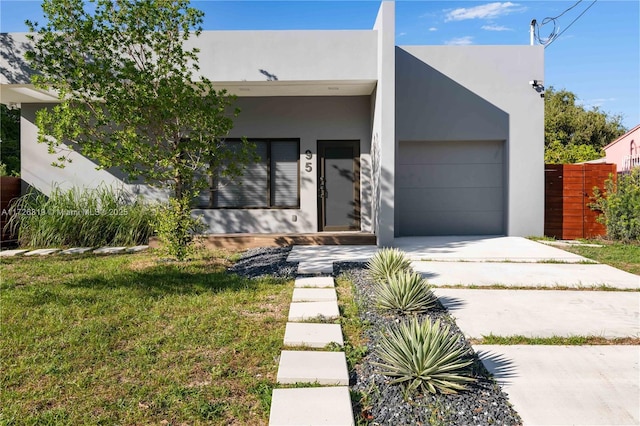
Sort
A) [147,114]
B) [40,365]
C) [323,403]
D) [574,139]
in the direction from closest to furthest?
[323,403], [40,365], [147,114], [574,139]

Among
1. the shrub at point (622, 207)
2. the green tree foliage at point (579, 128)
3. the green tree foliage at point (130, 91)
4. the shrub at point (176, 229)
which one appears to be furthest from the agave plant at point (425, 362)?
the green tree foliage at point (579, 128)

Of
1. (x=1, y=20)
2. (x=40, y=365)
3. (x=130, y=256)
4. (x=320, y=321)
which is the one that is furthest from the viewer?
(x=1, y=20)

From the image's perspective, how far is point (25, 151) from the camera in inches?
371

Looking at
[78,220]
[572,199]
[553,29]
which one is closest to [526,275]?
[572,199]

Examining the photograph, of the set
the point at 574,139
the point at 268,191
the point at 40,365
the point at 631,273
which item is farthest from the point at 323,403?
the point at 574,139

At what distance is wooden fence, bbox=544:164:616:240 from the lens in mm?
9773

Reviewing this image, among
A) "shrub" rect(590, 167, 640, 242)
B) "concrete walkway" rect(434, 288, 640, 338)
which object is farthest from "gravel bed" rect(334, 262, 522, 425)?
"shrub" rect(590, 167, 640, 242)

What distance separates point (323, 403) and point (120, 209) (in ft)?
26.1

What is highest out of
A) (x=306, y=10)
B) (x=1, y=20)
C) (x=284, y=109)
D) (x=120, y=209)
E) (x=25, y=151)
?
(x=306, y=10)

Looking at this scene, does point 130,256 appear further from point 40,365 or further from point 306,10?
point 306,10

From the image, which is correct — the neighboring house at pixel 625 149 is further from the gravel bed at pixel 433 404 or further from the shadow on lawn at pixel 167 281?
the gravel bed at pixel 433 404

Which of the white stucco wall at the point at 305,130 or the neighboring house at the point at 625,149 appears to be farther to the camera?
the neighboring house at the point at 625,149

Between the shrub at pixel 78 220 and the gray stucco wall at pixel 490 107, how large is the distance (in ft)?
19.9

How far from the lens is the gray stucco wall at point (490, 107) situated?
9406mm
